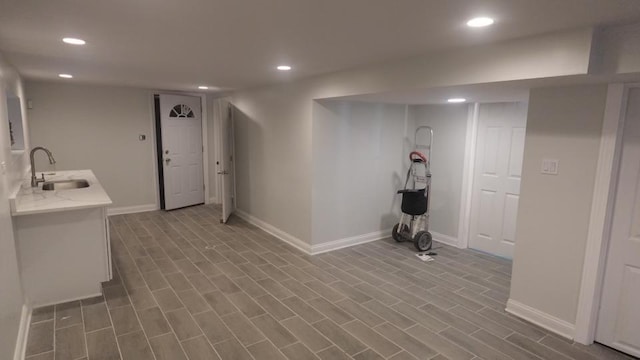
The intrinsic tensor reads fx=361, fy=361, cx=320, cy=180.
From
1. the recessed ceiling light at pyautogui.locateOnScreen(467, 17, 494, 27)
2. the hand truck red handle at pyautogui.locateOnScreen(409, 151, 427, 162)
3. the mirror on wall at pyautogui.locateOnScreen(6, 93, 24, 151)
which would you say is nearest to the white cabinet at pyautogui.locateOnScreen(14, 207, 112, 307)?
→ the mirror on wall at pyautogui.locateOnScreen(6, 93, 24, 151)

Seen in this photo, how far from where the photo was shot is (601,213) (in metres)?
2.57

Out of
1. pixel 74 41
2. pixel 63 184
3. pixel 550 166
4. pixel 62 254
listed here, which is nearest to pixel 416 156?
pixel 550 166

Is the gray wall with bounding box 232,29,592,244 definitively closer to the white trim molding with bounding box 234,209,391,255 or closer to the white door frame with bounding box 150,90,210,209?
the white trim molding with bounding box 234,209,391,255

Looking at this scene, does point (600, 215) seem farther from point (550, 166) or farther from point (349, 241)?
point (349, 241)

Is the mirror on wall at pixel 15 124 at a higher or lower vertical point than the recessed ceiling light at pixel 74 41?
lower

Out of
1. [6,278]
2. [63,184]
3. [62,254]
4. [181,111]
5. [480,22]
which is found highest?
[480,22]

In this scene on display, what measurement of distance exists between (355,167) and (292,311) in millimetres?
2220

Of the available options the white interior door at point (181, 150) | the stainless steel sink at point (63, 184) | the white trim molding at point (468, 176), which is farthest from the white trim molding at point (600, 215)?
the white interior door at point (181, 150)

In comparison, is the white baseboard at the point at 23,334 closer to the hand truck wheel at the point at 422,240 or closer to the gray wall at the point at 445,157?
the hand truck wheel at the point at 422,240

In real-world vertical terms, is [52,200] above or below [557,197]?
below

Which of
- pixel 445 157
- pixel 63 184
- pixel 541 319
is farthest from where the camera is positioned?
pixel 445 157

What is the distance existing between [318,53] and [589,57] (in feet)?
5.96

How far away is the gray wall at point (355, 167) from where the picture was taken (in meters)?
4.48

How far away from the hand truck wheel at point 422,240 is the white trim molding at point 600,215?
203 cm
